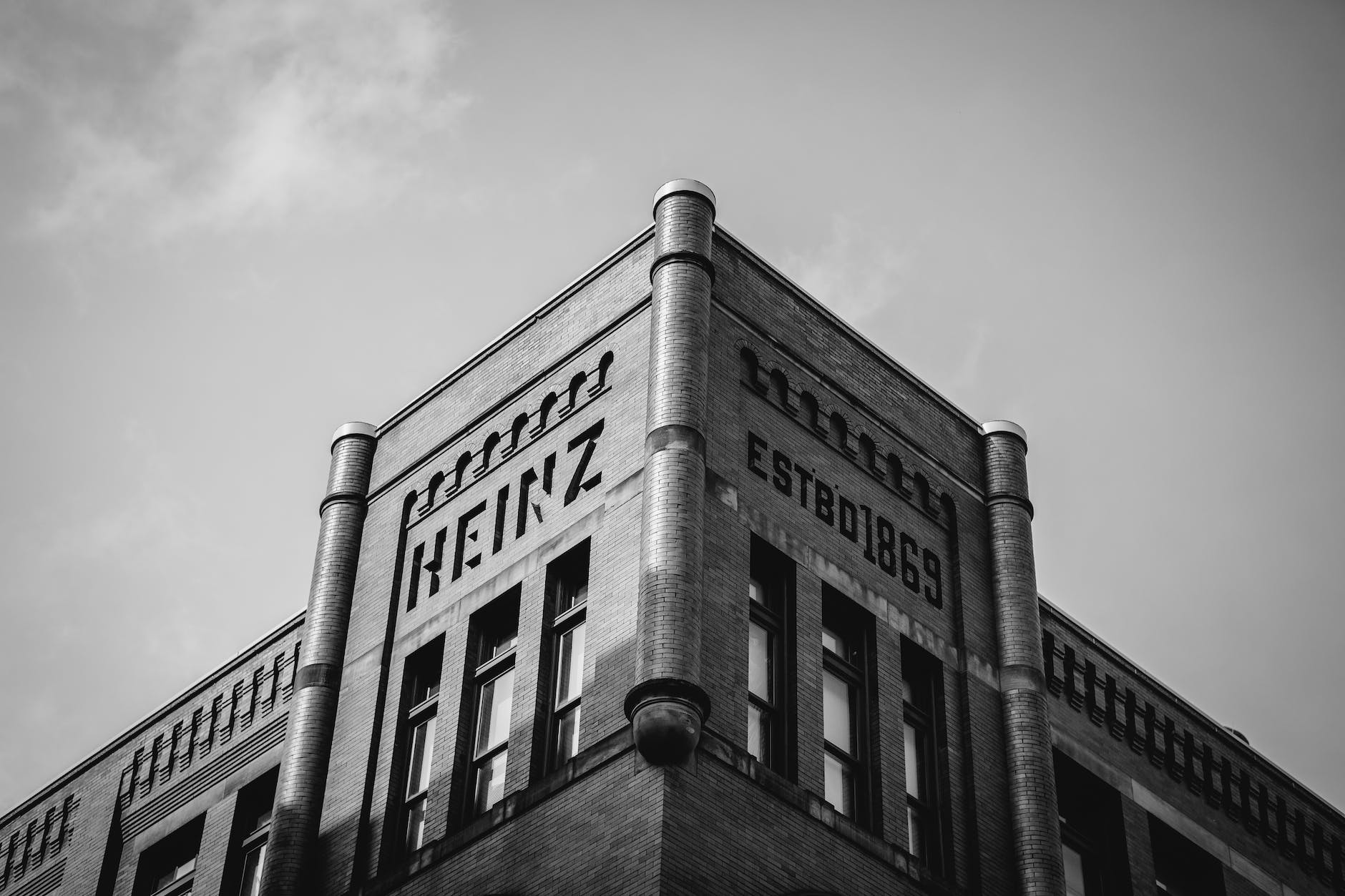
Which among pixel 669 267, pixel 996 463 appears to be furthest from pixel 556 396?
pixel 996 463

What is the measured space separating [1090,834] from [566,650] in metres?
9.17

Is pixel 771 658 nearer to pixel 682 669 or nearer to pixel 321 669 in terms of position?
pixel 682 669

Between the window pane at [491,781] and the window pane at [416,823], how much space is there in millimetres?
666

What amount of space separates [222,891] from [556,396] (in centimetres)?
852

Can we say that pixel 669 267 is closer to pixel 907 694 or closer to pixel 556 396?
pixel 556 396

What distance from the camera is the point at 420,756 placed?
28.8 m

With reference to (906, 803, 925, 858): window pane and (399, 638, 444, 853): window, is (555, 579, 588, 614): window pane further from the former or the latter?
(906, 803, 925, 858): window pane

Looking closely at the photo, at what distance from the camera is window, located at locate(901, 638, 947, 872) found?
27859 mm

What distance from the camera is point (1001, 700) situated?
30.0 meters

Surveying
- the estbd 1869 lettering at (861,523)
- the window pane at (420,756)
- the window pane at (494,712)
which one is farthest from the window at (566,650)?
the estbd 1869 lettering at (861,523)

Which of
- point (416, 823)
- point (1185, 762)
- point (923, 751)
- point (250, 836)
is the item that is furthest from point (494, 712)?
point (1185, 762)

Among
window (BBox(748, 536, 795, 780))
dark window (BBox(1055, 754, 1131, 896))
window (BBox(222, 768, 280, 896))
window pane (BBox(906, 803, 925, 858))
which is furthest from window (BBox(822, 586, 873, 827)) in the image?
window (BBox(222, 768, 280, 896))

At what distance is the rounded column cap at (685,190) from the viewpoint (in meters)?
29.8

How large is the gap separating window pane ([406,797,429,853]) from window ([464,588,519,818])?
738 millimetres
